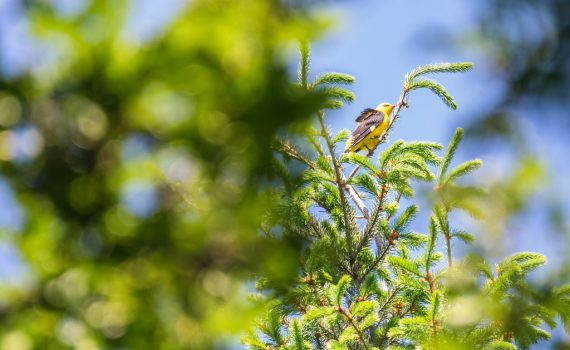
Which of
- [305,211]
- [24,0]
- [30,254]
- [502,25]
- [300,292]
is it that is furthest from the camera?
[305,211]

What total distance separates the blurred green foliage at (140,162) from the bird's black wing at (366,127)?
7076 mm

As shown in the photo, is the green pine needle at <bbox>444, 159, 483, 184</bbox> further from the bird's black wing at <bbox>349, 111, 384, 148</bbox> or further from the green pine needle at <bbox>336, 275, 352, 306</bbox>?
the bird's black wing at <bbox>349, 111, 384, 148</bbox>

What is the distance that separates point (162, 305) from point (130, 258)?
0.17m

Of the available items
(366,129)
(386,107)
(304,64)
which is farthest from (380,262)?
(386,107)

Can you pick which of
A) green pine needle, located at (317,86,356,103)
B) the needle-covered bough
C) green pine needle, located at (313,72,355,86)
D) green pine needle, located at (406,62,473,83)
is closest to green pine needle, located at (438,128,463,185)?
the needle-covered bough

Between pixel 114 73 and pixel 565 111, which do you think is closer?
pixel 114 73

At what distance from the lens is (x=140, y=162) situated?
1742 mm

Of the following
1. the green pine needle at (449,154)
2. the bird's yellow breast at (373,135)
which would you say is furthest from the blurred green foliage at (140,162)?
the bird's yellow breast at (373,135)

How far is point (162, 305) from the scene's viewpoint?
1844 mm

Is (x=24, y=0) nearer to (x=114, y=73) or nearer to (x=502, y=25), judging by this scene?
(x=114, y=73)

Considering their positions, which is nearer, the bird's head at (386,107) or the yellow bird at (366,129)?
the yellow bird at (366,129)

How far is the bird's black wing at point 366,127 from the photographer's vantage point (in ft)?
29.0

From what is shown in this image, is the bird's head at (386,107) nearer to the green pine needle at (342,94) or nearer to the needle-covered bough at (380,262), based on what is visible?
the needle-covered bough at (380,262)

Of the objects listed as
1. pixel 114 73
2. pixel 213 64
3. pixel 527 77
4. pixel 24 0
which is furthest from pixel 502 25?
pixel 24 0
